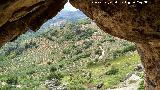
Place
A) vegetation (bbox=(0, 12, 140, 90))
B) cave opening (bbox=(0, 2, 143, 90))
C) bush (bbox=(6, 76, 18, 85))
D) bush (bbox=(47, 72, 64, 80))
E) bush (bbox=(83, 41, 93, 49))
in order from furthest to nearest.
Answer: bush (bbox=(83, 41, 93, 49)) < bush (bbox=(6, 76, 18, 85)) < bush (bbox=(47, 72, 64, 80)) < vegetation (bbox=(0, 12, 140, 90)) < cave opening (bbox=(0, 2, 143, 90))

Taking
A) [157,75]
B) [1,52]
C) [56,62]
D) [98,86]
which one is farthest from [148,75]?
[1,52]

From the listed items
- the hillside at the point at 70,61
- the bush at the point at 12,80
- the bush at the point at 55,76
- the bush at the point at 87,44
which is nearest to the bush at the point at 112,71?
the hillside at the point at 70,61

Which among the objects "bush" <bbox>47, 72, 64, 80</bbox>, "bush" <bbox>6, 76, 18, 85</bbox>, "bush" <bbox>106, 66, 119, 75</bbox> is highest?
"bush" <bbox>106, 66, 119, 75</bbox>

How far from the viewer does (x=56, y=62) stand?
101438 millimetres

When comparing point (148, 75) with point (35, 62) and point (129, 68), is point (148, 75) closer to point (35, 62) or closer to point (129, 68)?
point (129, 68)

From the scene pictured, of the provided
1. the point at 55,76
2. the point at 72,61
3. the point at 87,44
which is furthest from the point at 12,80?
the point at 87,44

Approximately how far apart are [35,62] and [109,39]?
2159 centimetres

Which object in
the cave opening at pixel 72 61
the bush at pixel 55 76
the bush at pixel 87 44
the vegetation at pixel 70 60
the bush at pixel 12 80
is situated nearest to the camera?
the cave opening at pixel 72 61

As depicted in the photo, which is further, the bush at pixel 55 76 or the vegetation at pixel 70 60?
the bush at pixel 55 76

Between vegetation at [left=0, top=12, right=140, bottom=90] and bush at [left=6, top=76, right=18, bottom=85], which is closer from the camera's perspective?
vegetation at [left=0, top=12, right=140, bottom=90]

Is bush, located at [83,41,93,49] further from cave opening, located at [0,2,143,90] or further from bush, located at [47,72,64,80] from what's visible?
bush, located at [47,72,64,80]

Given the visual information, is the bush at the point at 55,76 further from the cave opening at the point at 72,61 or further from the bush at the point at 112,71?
the bush at the point at 112,71

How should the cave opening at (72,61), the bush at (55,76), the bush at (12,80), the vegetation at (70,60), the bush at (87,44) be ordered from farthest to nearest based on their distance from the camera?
the bush at (87,44), the bush at (12,80), the bush at (55,76), the vegetation at (70,60), the cave opening at (72,61)

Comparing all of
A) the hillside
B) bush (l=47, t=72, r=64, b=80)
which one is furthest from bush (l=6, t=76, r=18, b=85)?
bush (l=47, t=72, r=64, b=80)
